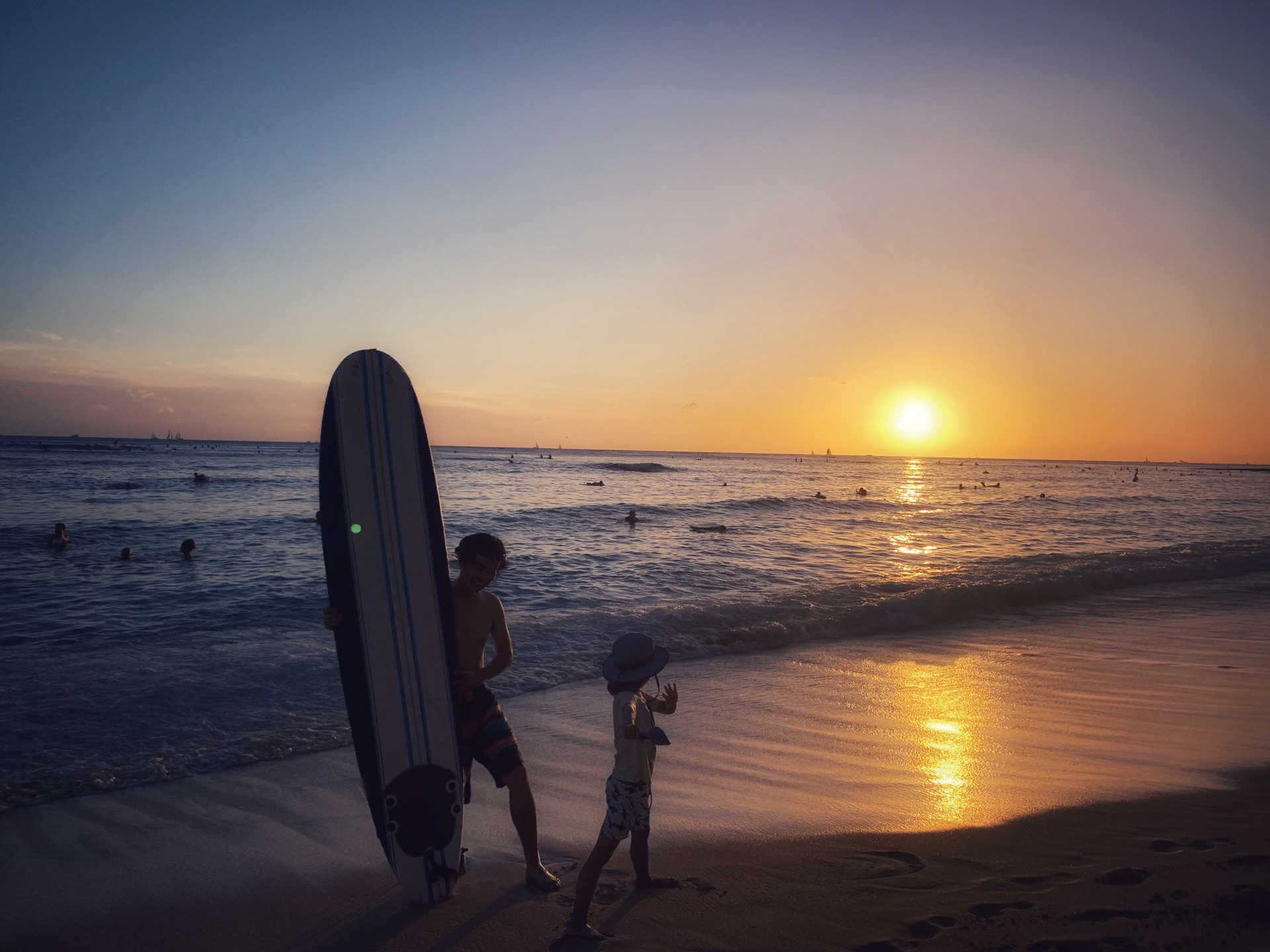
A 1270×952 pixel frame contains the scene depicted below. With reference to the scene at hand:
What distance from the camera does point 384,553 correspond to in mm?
3744

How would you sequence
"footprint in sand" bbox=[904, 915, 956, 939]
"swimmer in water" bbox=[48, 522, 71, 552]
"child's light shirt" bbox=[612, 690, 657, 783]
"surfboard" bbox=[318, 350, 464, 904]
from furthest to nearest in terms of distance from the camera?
"swimmer in water" bbox=[48, 522, 71, 552]
"surfboard" bbox=[318, 350, 464, 904]
"child's light shirt" bbox=[612, 690, 657, 783]
"footprint in sand" bbox=[904, 915, 956, 939]

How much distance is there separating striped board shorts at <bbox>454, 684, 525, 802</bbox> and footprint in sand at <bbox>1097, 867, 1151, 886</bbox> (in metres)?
2.86

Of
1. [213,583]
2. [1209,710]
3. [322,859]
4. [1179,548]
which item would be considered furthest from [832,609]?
[1179,548]

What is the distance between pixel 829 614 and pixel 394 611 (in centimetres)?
792

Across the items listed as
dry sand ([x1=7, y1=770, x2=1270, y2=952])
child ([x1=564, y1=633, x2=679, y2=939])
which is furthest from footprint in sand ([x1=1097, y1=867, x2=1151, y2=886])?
child ([x1=564, y1=633, x2=679, y2=939])

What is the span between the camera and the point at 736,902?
322 cm

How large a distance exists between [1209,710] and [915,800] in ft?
12.0

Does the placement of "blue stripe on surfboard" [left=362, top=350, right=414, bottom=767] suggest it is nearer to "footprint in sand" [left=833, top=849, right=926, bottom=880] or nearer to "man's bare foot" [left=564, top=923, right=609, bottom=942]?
"man's bare foot" [left=564, top=923, right=609, bottom=942]

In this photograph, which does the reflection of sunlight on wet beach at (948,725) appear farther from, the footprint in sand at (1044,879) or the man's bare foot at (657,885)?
the man's bare foot at (657,885)

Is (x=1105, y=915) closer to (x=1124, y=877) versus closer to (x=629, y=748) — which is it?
(x=1124, y=877)

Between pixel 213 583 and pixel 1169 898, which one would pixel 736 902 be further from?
pixel 213 583

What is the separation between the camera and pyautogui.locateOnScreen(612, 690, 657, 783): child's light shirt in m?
3.07

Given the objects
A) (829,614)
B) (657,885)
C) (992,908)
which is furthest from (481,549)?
(829,614)

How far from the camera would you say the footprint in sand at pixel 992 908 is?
296cm
